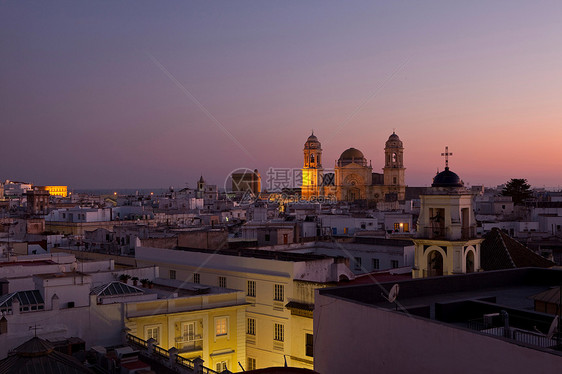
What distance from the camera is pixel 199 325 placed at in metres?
18.5

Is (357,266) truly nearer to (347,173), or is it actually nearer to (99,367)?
(99,367)

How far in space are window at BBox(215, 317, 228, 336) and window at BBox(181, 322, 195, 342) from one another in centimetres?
84

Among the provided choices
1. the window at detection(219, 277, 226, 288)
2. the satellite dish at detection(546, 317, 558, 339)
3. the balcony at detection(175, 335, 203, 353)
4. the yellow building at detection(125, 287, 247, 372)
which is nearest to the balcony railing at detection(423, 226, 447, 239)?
the yellow building at detection(125, 287, 247, 372)

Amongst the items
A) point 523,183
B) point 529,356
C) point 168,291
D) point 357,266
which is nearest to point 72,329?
point 168,291

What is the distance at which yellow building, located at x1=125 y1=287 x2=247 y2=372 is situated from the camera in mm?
17297

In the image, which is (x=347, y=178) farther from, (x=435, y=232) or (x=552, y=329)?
(x=552, y=329)

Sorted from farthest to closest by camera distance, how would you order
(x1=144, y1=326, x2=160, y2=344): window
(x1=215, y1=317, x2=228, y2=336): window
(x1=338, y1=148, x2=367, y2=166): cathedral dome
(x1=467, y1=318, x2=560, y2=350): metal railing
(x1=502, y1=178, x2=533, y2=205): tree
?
(x1=338, y1=148, x2=367, y2=166): cathedral dome → (x1=502, y1=178, x2=533, y2=205): tree → (x1=215, y1=317, x2=228, y2=336): window → (x1=144, y1=326, x2=160, y2=344): window → (x1=467, y1=318, x2=560, y2=350): metal railing

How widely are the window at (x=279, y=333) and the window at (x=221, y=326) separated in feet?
7.51

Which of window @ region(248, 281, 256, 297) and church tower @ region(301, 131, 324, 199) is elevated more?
church tower @ region(301, 131, 324, 199)

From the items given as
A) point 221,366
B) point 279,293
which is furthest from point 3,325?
point 279,293

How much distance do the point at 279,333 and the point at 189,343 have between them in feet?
12.1

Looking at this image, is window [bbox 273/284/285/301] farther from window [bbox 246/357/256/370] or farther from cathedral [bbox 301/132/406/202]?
cathedral [bbox 301/132/406/202]

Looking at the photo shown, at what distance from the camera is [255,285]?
2169 centimetres

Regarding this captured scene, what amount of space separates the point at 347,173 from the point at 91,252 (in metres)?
83.5
